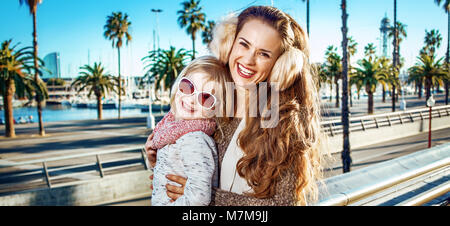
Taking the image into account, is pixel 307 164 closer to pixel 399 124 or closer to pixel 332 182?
pixel 332 182

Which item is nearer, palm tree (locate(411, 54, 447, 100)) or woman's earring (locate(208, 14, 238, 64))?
woman's earring (locate(208, 14, 238, 64))

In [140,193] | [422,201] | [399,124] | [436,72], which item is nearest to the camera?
[422,201]

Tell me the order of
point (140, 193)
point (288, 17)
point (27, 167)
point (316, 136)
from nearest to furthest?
point (316, 136) < point (288, 17) < point (140, 193) < point (27, 167)

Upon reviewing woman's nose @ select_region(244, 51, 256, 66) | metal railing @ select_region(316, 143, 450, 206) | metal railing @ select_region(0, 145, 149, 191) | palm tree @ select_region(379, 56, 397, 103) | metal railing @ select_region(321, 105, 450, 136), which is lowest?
metal railing @ select_region(0, 145, 149, 191)

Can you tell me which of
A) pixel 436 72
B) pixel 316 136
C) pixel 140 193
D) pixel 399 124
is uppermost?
pixel 436 72

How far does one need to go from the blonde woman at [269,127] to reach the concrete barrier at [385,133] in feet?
54.7

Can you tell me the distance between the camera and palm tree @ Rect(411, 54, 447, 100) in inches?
1281

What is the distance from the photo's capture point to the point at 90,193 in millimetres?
10719

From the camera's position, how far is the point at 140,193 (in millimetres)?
11797

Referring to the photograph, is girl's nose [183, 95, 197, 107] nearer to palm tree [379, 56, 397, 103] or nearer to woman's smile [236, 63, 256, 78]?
woman's smile [236, 63, 256, 78]

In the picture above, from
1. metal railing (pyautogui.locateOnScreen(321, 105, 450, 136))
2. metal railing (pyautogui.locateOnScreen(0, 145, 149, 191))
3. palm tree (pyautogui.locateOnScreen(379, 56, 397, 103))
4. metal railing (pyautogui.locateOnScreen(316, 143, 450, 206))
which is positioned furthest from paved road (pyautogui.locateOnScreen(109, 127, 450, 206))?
metal railing (pyautogui.locateOnScreen(316, 143, 450, 206))

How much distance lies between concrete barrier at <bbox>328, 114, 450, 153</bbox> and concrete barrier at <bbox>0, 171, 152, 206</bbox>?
10435mm

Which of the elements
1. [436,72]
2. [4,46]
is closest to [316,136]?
[4,46]
